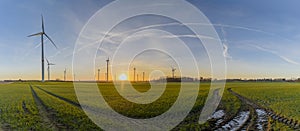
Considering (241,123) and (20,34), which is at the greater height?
(20,34)

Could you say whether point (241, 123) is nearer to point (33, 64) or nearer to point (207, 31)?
point (207, 31)

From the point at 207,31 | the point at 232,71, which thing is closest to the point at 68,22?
the point at 207,31

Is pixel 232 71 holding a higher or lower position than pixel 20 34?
lower

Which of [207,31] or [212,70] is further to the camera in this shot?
[212,70]

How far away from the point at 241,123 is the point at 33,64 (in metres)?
42.9

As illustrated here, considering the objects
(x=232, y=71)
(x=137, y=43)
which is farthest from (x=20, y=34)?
(x=232, y=71)

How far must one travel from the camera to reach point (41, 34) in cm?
5228

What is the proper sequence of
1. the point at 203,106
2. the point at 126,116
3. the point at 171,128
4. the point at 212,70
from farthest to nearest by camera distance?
the point at 212,70 < the point at 203,106 < the point at 126,116 < the point at 171,128

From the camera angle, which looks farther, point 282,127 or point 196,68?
point 196,68

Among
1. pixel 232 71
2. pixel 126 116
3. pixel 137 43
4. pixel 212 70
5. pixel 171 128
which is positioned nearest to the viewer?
pixel 171 128

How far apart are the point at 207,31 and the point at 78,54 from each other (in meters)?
20.0

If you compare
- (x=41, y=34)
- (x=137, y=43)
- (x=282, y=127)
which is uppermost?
(x=41, y=34)

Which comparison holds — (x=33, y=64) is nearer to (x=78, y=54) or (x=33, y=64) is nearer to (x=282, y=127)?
(x=78, y=54)

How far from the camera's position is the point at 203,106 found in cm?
2764
